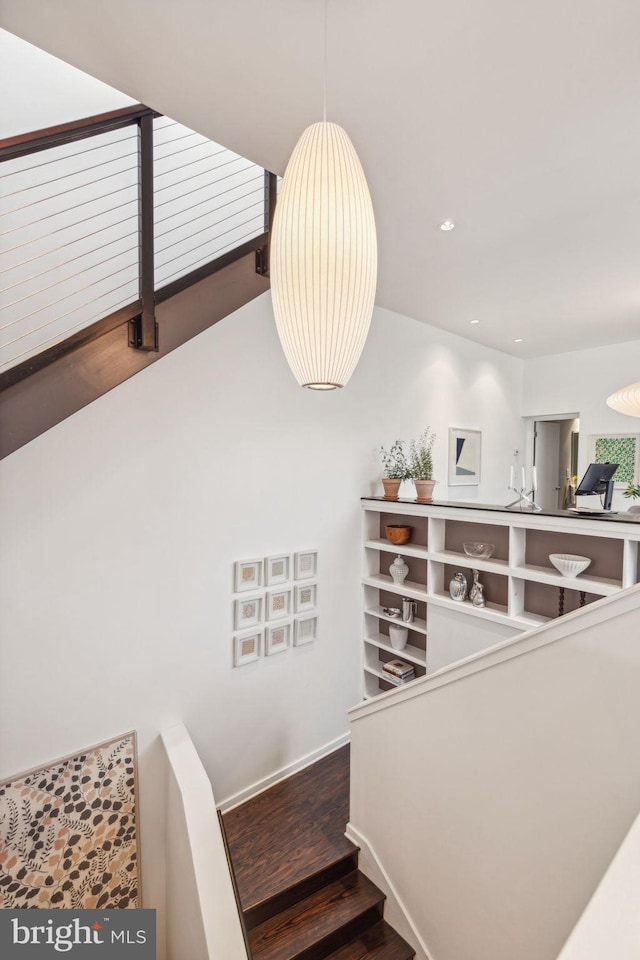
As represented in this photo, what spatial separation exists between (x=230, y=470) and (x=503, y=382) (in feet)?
12.0

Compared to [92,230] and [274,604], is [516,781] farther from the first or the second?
[92,230]

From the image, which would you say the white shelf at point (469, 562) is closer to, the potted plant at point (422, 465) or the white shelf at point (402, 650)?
the potted plant at point (422, 465)

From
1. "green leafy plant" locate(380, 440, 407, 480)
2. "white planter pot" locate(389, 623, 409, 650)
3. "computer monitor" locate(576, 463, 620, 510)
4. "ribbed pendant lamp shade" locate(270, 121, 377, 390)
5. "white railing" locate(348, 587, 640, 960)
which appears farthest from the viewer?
"green leafy plant" locate(380, 440, 407, 480)

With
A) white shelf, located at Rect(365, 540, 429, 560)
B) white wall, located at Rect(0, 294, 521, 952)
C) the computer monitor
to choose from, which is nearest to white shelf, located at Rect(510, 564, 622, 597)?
the computer monitor

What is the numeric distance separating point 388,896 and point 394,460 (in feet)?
9.09

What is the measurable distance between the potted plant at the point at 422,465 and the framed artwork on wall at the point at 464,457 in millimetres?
348

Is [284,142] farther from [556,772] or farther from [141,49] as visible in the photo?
[556,772]

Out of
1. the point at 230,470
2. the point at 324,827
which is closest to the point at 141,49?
the point at 230,470

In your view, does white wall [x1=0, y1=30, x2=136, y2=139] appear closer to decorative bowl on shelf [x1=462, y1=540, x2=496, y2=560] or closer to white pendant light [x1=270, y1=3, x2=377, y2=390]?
white pendant light [x1=270, y1=3, x2=377, y2=390]

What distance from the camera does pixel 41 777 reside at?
214 cm

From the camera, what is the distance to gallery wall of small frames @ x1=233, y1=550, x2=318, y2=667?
2.85 m

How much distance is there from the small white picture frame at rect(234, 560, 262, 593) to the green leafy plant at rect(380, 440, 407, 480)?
4.41ft

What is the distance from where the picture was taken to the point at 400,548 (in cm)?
336

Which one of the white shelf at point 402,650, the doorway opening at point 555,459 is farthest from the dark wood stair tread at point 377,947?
the doorway opening at point 555,459
